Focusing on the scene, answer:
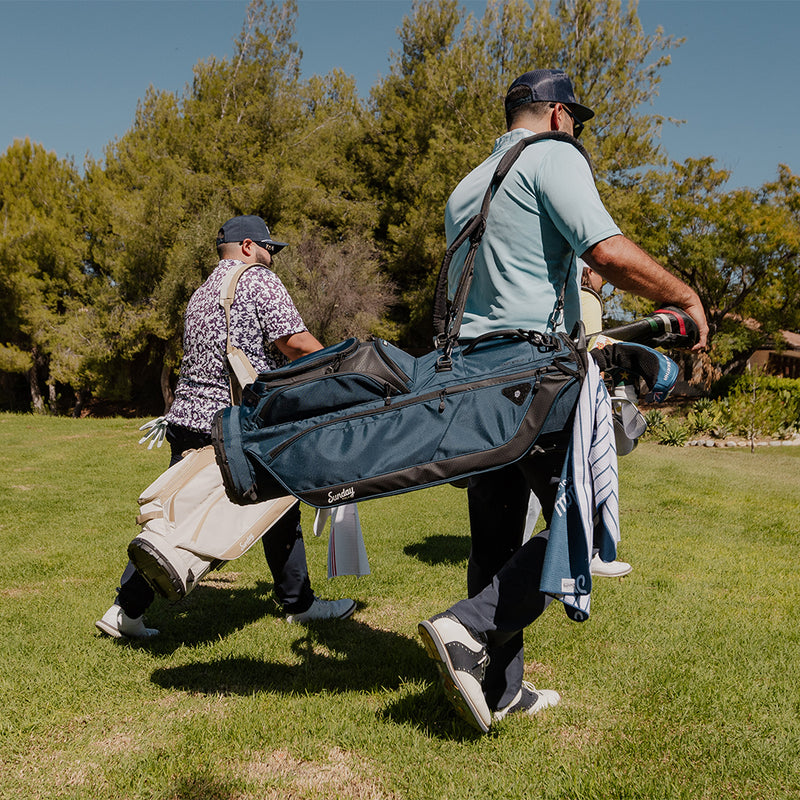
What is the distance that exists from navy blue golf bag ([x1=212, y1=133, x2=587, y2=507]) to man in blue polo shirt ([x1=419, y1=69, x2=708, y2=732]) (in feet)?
0.60

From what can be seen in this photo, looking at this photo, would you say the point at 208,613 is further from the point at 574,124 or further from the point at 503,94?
the point at 503,94

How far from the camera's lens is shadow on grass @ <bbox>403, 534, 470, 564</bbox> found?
17.2 feet

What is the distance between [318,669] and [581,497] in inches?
62.2

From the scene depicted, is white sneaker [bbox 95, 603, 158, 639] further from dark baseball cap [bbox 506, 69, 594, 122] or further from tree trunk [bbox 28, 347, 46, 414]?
tree trunk [bbox 28, 347, 46, 414]

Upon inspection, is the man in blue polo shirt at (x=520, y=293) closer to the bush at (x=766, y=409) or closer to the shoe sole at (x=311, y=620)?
the shoe sole at (x=311, y=620)

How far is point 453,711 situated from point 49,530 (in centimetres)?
489

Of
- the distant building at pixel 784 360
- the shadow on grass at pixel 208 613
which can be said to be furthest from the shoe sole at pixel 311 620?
the distant building at pixel 784 360

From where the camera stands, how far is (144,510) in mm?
3092

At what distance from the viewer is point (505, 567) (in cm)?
238

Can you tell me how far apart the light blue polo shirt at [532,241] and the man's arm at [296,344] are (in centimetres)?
122

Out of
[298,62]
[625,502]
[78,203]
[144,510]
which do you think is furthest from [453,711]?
[78,203]

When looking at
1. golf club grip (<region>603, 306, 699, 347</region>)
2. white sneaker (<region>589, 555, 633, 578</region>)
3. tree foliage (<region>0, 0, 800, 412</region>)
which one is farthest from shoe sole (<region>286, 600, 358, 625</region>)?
tree foliage (<region>0, 0, 800, 412</region>)

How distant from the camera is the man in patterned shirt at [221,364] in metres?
3.51

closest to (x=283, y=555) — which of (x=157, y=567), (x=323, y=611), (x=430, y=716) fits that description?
(x=323, y=611)
